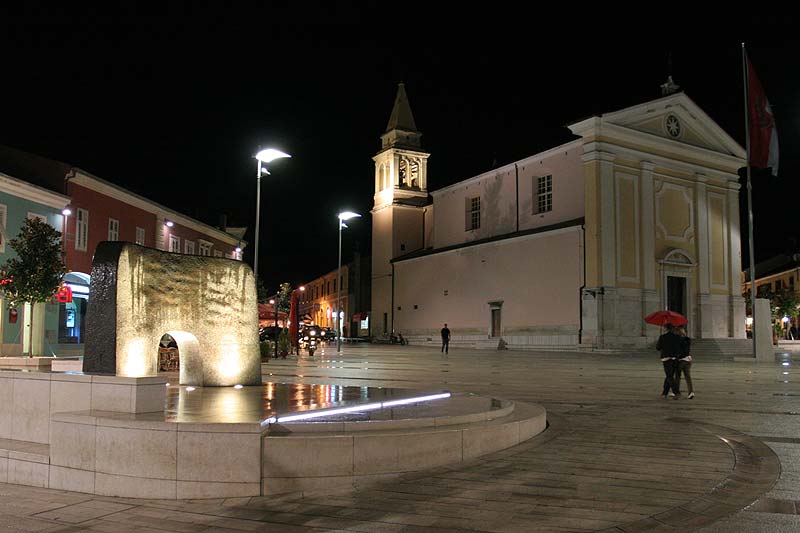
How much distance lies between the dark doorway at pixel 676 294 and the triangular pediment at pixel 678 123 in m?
8.94

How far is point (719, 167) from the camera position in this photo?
4831 cm

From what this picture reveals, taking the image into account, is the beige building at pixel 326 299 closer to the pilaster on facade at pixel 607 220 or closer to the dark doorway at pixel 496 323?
the dark doorway at pixel 496 323

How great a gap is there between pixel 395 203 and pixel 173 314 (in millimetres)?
52463

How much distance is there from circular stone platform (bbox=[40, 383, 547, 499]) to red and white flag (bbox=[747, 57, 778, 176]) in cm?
2603

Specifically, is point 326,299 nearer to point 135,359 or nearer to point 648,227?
point 648,227

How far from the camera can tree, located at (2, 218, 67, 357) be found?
82.8ft

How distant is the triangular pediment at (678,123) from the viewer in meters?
43.9

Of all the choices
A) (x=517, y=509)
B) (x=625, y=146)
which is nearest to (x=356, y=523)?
(x=517, y=509)

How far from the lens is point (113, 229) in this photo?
3522 cm

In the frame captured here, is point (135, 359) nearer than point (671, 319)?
Yes

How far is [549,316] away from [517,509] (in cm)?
3797

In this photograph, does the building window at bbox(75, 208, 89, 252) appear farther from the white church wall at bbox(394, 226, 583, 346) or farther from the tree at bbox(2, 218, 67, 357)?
the white church wall at bbox(394, 226, 583, 346)

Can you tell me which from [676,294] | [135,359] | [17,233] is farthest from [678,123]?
[135,359]

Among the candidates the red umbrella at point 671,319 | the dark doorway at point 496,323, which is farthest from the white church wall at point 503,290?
the red umbrella at point 671,319
